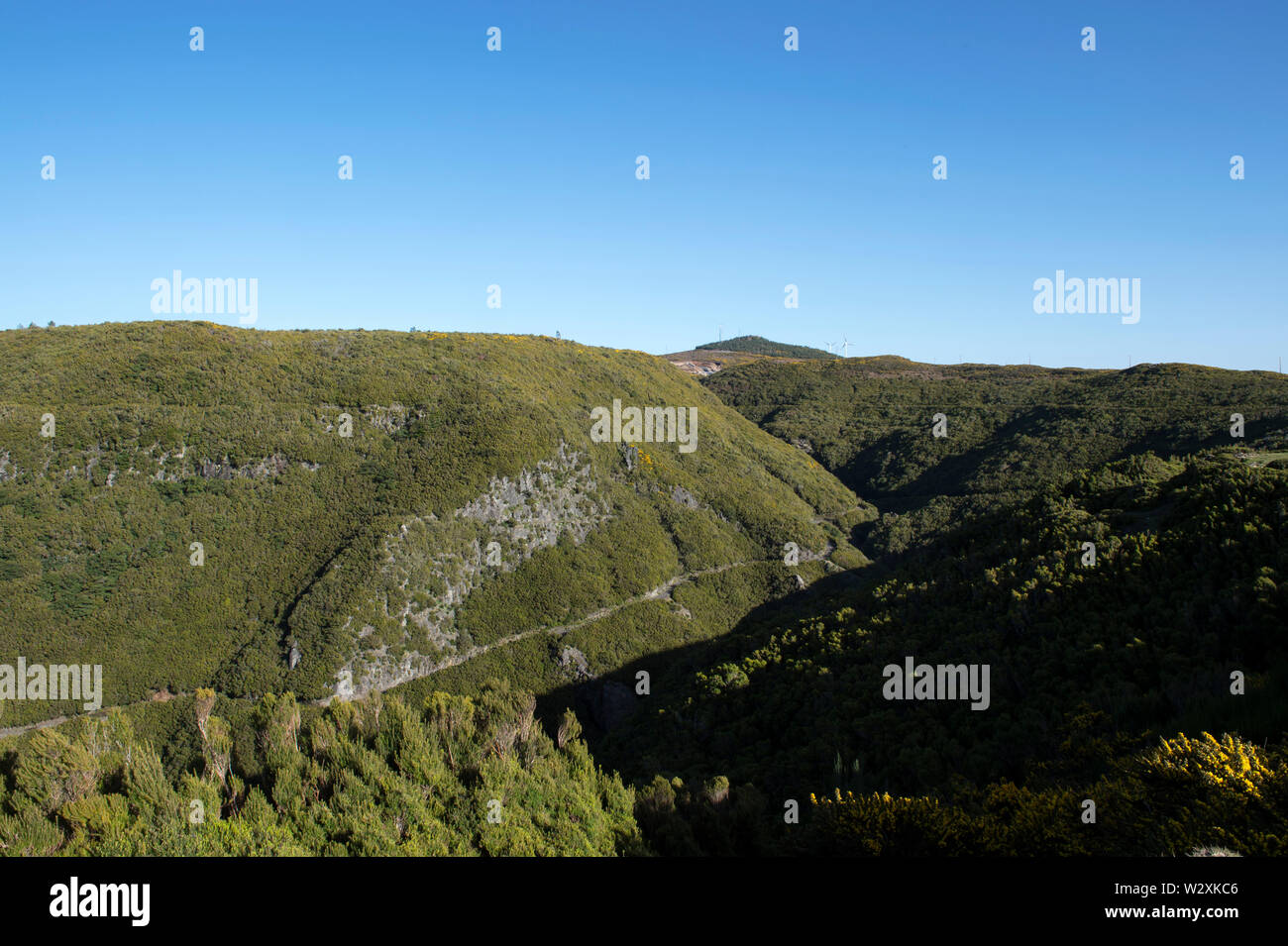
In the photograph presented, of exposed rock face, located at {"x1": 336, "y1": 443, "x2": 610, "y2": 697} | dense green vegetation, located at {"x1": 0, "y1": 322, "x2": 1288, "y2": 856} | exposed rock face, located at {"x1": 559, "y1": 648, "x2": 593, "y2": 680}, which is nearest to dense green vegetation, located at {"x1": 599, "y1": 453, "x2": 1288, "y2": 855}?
dense green vegetation, located at {"x1": 0, "y1": 322, "x2": 1288, "y2": 856}

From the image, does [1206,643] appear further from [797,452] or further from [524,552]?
[797,452]

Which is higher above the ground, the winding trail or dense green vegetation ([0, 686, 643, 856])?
dense green vegetation ([0, 686, 643, 856])

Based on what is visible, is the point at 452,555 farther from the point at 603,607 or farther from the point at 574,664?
the point at 574,664

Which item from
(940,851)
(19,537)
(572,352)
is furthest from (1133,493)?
(572,352)

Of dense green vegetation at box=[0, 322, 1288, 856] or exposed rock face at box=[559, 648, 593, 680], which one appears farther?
exposed rock face at box=[559, 648, 593, 680]

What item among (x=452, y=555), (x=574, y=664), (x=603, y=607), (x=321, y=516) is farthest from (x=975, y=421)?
(x=321, y=516)

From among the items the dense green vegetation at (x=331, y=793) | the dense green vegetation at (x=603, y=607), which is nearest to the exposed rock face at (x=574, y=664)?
the dense green vegetation at (x=603, y=607)

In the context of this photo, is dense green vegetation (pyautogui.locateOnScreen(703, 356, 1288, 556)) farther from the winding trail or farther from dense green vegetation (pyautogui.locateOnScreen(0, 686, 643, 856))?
dense green vegetation (pyautogui.locateOnScreen(0, 686, 643, 856))
